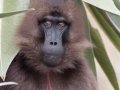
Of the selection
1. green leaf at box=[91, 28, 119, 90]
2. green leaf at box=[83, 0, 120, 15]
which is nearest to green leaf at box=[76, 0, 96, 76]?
green leaf at box=[91, 28, 119, 90]

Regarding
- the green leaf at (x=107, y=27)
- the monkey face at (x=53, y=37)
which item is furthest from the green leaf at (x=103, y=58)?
the monkey face at (x=53, y=37)

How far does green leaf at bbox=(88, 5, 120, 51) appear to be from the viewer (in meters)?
1.92

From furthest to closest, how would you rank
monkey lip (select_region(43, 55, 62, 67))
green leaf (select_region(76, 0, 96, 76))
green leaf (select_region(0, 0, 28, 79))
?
monkey lip (select_region(43, 55, 62, 67)) < green leaf (select_region(76, 0, 96, 76)) < green leaf (select_region(0, 0, 28, 79))

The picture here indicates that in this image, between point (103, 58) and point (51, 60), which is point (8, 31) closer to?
point (51, 60)

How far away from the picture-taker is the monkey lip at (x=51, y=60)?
1853 mm

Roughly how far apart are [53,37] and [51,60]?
4.6 inches

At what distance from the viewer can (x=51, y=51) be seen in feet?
5.94

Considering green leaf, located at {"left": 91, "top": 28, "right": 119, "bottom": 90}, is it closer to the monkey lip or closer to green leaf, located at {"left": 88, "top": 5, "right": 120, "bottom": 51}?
green leaf, located at {"left": 88, "top": 5, "right": 120, "bottom": 51}

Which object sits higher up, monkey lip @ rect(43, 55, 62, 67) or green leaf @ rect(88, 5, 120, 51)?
green leaf @ rect(88, 5, 120, 51)

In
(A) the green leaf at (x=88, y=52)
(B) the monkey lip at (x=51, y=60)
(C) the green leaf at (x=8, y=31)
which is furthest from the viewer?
(B) the monkey lip at (x=51, y=60)

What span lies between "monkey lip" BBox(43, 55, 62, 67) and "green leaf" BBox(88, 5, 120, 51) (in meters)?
0.26

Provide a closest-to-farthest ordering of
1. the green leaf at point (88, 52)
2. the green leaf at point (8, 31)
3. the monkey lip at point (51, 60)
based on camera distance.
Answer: the green leaf at point (8, 31) < the green leaf at point (88, 52) < the monkey lip at point (51, 60)

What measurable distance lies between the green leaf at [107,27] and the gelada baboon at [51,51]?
7 cm

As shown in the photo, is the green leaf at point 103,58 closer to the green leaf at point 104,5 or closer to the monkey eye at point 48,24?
the monkey eye at point 48,24
